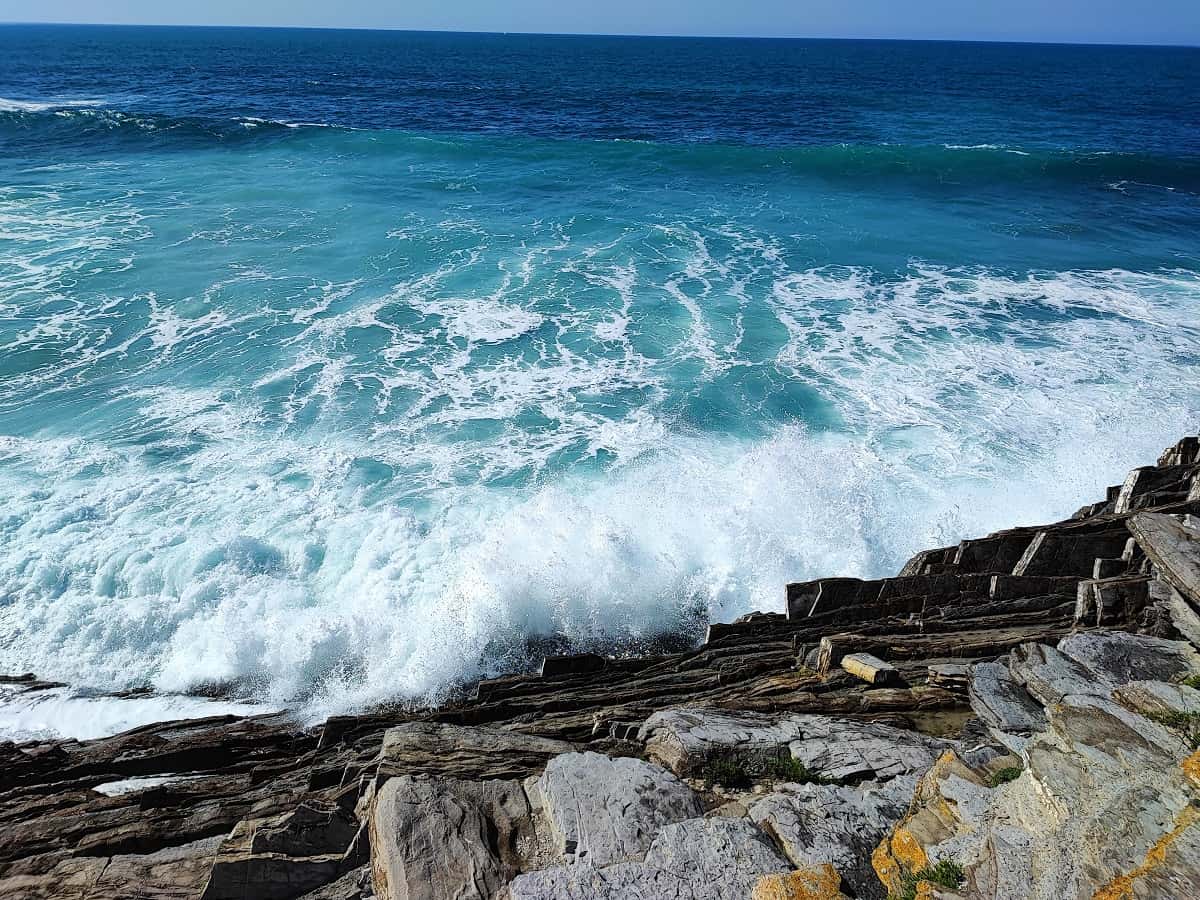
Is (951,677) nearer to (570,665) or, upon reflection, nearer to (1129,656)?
Result: (1129,656)

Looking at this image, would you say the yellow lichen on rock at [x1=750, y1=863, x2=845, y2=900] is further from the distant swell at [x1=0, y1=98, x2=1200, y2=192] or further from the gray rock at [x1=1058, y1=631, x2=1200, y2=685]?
the distant swell at [x1=0, y1=98, x2=1200, y2=192]

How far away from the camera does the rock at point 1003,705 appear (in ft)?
26.3

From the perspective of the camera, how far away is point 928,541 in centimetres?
1562

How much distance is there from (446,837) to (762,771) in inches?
123

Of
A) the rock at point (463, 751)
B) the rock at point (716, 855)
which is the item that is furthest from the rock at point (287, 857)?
the rock at point (716, 855)

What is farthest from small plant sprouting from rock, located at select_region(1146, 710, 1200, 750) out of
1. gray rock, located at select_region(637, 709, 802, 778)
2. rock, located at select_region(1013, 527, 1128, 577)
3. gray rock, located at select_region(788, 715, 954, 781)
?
rock, located at select_region(1013, 527, 1128, 577)

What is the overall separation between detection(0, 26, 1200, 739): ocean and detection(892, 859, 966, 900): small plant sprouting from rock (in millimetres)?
7556

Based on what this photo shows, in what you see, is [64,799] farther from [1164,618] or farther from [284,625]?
[1164,618]

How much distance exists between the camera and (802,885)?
572 cm

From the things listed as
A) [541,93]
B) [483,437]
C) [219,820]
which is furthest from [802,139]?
[219,820]

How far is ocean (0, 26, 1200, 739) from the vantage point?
1347 centimetres

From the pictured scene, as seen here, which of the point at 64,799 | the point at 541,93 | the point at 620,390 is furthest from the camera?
the point at 541,93

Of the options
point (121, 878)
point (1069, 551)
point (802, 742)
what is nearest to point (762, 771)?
point (802, 742)

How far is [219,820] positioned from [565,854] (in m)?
4.11
